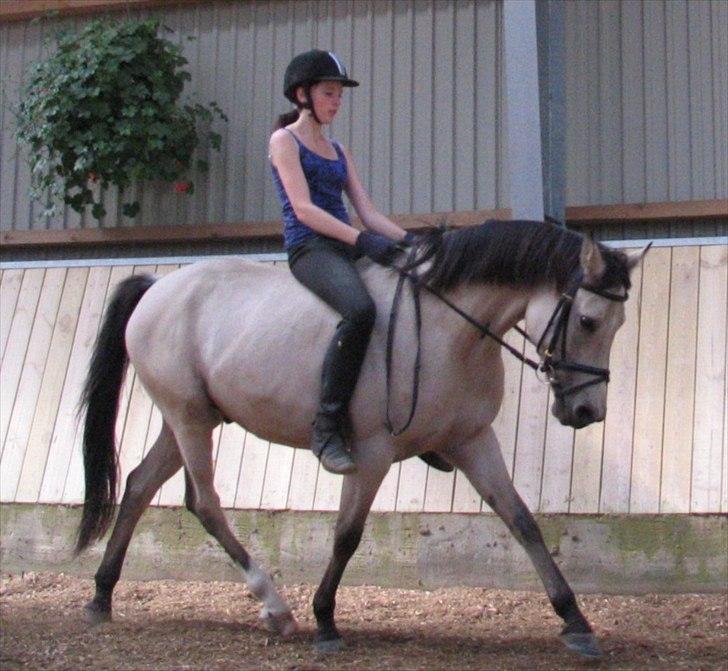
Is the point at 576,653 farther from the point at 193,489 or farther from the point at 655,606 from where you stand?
the point at 193,489

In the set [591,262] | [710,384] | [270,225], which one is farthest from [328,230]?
[270,225]

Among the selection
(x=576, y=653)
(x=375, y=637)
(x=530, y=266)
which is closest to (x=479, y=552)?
(x=375, y=637)

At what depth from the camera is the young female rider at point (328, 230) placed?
5.05 m

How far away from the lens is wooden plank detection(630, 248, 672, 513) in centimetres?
651

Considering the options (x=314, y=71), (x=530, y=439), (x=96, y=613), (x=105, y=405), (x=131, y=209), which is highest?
(x=314, y=71)

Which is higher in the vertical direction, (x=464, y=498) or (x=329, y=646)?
(x=464, y=498)

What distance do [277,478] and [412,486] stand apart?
2.67 feet

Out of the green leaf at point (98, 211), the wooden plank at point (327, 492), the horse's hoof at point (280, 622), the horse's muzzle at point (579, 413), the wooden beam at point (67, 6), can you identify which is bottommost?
the horse's hoof at point (280, 622)

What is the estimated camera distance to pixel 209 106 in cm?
1041

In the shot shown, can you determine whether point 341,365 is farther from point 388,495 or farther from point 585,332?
point 388,495

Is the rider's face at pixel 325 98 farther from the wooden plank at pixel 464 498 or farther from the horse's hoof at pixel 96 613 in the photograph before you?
the horse's hoof at pixel 96 613

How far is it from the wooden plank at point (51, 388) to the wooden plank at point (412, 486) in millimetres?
2297

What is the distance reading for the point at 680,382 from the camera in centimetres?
670

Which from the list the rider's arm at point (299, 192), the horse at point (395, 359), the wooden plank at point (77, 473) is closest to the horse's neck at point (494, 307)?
the horse at point (395, 359)
